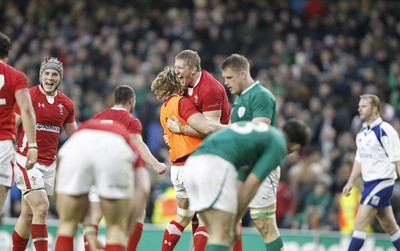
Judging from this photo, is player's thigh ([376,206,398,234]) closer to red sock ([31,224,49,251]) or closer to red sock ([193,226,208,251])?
red sock ([193,226,208,251])

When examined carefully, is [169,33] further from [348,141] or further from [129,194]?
[129,194]

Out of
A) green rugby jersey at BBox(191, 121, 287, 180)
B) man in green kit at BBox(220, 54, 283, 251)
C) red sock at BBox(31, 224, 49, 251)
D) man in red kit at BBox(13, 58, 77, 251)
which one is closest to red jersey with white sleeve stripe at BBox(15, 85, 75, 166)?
man in red kit at BBox(13, 58, 77, 251)

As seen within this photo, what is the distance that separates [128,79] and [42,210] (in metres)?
11.0

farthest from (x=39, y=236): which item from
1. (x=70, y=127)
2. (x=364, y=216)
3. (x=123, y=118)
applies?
(x=364, y=216)

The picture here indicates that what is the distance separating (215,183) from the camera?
29.1 ft

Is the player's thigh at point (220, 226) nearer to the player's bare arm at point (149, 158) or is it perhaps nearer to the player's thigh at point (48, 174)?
the player's bare arm at point (149, 158)

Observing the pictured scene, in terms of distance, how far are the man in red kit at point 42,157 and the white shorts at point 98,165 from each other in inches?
104

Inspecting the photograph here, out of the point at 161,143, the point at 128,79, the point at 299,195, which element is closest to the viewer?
the point at 299,195

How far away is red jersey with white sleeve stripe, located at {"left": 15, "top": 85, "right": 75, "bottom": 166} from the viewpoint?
37.7ft

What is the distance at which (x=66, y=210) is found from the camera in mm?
8766

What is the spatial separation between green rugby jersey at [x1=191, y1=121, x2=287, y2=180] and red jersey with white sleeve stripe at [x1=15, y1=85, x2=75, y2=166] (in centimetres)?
316

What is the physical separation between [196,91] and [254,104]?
3.84 feet

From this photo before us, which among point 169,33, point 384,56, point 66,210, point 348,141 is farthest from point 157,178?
point 66,210

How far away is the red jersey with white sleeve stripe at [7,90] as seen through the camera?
9.88m
